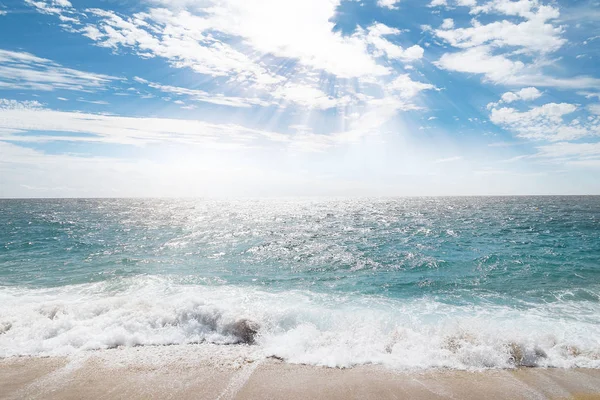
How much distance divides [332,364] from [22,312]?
42.2 feet

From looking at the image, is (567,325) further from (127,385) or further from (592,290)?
(127,385)

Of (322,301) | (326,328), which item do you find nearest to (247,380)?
(326,328)

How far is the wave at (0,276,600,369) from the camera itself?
10359 mm

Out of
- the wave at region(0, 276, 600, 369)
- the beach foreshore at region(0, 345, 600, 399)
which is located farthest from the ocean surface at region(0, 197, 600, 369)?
the beach foreshore at region(0, 345, 600, 399)

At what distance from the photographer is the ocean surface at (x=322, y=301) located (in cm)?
1080

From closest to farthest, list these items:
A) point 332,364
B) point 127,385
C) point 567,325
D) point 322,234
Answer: point 127,385 < point 332,364 < point 567,325 < point 322,234

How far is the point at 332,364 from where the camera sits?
9906 millimetres

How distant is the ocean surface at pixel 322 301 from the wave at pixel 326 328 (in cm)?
5

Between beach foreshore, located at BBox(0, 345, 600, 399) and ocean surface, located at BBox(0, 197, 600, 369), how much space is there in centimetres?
55

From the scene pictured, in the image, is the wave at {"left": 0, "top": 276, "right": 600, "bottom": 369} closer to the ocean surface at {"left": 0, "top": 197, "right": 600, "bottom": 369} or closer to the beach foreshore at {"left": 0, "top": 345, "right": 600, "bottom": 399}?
the ocean surface at {"left": 0, "top": 197, "right": 600, "bottom": 369}

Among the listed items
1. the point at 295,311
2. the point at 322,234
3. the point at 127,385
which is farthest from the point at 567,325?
the point at 322,234

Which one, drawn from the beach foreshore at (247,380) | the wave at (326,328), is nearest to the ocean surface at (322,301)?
the wave at (326,328)

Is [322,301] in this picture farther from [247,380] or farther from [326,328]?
[247,380]

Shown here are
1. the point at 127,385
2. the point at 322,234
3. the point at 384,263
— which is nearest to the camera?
the point at 127,385
